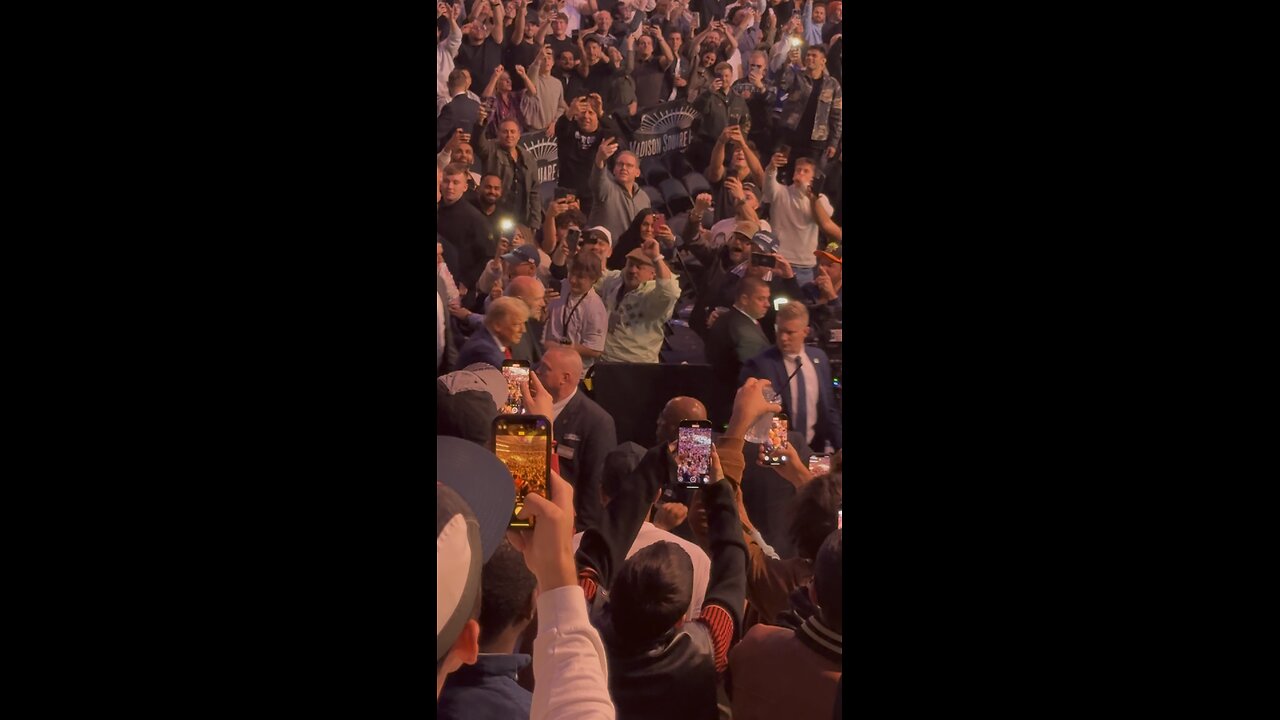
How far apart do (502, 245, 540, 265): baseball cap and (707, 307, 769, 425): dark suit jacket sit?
2.11 ft

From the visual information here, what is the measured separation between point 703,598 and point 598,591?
333 millimetres

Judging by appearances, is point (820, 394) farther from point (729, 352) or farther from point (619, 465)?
point (619, 465)

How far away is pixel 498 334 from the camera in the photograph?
312 cm

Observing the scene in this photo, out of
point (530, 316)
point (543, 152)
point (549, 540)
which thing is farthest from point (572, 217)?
point (549, 540)

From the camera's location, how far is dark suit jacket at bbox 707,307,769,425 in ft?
10.1

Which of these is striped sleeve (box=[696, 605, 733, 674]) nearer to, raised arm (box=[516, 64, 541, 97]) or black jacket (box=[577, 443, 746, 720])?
black jacket (box=[577, 443, 746, 720])

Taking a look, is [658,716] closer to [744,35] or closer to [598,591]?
[598,591]

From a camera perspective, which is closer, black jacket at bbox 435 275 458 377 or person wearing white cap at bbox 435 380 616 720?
person wearing white cap at bbox 435 380 616 720

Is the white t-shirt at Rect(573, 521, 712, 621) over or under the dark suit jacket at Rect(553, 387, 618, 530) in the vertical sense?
under

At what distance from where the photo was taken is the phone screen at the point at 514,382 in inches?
122

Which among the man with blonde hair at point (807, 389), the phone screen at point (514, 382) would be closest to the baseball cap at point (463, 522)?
the phone screen at point (514, 382)

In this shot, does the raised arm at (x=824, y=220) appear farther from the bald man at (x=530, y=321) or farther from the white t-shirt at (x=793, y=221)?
the bald man at (x=530, y=321)

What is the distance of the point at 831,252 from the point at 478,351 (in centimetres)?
119

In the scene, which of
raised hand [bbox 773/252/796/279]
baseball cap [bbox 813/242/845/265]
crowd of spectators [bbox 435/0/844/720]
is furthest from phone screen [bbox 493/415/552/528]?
baseball cap [bbox 813/242/845/265]
